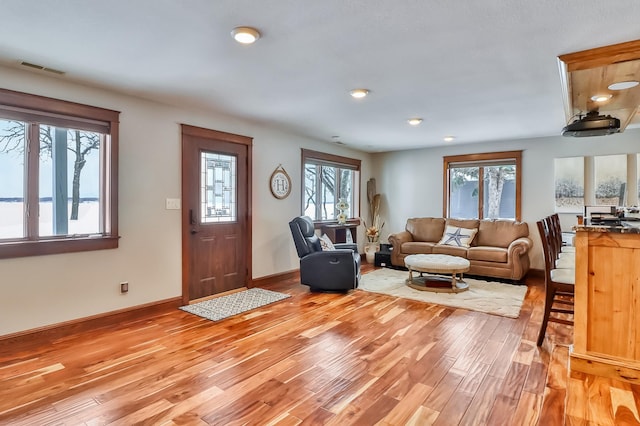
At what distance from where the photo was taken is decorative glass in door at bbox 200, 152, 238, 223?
14.1 feet

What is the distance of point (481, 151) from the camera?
Answer: 6.21m

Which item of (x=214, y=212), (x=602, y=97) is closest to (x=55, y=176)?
(x=214, y=212)

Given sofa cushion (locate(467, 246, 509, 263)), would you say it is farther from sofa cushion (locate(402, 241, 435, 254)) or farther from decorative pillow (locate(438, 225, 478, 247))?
sofa cushion (locate(402, 241, 435, 254))

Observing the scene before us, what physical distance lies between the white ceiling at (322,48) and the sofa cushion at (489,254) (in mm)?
2092

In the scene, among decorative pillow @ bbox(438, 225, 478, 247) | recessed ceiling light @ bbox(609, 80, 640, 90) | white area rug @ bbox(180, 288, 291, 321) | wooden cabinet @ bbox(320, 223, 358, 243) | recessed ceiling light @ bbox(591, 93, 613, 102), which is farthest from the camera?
wooden cabinet @ bbox(320, 223, 358, 243)

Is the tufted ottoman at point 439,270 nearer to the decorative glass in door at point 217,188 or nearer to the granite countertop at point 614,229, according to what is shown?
the granite countertop at point 614,229

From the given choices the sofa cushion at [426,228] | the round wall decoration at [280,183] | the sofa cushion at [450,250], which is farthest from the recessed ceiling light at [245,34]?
the sofa cushion at [426,228]

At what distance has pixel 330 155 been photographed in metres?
6.30

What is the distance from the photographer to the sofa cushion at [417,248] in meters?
5.87

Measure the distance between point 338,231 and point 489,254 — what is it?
2451 millimetres

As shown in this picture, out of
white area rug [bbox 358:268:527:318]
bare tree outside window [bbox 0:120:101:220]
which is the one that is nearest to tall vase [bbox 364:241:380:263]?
white area rug [bbox 358:268:527:318]

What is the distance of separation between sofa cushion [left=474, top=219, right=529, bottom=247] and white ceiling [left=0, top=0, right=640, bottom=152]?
219 cm

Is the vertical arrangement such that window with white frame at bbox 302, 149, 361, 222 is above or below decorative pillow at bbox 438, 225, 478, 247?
above

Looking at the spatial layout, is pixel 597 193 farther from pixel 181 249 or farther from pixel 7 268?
pixel 7 268
